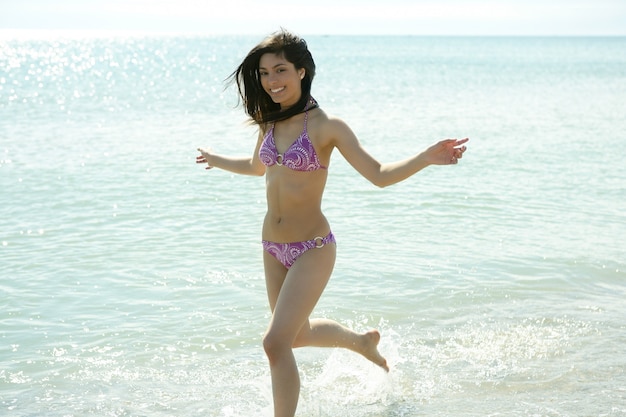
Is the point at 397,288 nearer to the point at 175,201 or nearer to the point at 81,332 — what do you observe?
the point at 81,332

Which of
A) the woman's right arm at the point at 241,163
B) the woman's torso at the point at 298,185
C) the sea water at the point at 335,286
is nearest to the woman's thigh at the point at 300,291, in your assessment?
the woman's torso at the point at 298,185

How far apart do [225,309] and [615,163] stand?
9.96 metres

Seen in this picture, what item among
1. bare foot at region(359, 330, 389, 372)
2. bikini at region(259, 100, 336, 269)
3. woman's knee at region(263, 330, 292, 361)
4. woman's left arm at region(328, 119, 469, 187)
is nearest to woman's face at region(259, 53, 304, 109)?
bikini at region(259, 100, 336, 269)

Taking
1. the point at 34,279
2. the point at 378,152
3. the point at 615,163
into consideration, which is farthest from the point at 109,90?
the point at 34,279

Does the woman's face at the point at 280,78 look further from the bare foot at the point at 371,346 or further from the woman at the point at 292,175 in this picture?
the bare foot at the point at 371,346

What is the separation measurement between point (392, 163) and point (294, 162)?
57 centimetres

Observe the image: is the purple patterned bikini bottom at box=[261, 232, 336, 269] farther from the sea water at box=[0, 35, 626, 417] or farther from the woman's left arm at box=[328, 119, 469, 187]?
the sea water at box=[0, 35, 626, 417]

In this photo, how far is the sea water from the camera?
18.4 ft

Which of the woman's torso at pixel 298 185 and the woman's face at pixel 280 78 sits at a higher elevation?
the woman's face at pixel 280 78

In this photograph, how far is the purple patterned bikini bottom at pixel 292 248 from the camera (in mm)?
4734

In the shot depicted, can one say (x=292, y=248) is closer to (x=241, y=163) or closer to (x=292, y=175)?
(x=292, y=175)

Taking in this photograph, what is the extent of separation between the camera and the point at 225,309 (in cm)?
731

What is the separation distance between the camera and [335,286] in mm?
7898

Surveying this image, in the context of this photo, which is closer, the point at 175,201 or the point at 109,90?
the point at 175,201
